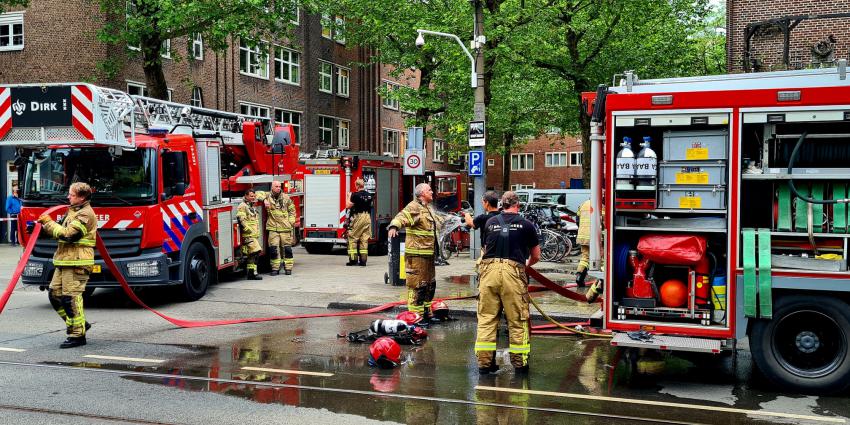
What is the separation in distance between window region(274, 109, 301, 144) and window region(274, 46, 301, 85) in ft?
4.76

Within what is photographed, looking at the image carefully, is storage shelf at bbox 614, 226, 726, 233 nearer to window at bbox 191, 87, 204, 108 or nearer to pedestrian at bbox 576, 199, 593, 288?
pedestrian at bbox 576, 199, 593, 288

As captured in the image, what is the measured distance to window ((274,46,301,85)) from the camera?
3609 centimetres

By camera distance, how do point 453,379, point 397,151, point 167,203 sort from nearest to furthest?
point 453,379
point 167,203
point 397,151

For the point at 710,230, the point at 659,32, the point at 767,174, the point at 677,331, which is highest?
the point at 659,32

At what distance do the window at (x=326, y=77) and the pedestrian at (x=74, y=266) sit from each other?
3140 centimetres

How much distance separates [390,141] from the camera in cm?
4800

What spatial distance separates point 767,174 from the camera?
695 centimetres

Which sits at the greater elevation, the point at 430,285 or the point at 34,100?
the point at 34,100

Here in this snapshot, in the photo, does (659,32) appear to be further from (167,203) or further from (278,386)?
(278,386)

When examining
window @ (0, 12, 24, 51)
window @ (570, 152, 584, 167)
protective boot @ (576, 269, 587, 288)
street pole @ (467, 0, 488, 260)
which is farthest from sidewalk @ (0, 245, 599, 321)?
window @ (570, 152, 584, 167)

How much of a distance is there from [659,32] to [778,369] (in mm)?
21853

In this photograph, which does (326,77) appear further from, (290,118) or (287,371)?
(287,371)

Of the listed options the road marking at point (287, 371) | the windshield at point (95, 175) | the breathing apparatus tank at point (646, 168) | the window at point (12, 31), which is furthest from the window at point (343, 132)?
the breathing apparatus tank at point (646, 168)

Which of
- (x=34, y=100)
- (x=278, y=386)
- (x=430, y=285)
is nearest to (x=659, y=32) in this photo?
(x=430, y=285)
